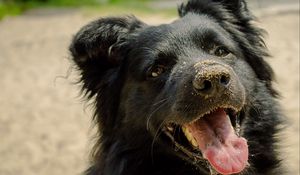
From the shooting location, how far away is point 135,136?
183 inches

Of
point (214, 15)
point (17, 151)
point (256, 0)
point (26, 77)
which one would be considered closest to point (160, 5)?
point (256, 0)

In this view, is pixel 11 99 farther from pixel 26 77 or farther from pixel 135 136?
pixel 135 136

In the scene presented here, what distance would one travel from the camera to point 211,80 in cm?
394

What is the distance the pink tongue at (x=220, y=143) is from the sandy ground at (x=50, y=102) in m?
0.94

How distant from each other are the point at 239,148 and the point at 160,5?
18.3 metres

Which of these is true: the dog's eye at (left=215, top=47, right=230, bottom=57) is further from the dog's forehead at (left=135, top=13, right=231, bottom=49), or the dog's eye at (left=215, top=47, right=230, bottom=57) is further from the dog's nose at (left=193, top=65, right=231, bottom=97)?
the dog's nose at (left=193, top=65, right=231, bottom=97)

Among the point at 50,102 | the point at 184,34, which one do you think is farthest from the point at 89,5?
the point at 184,34

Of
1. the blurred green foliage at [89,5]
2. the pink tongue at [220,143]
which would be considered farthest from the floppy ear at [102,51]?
the blurred green foliage at [89,5]

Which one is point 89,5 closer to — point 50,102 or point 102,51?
point 50,102

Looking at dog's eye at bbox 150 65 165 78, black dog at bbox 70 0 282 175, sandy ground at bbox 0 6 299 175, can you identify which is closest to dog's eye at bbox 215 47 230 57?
black dog at bbox 70 0 282 175

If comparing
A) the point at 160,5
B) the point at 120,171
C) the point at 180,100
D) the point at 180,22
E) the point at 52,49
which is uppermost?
the point at 180,22

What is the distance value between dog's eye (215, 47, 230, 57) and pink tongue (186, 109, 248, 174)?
1.79ft

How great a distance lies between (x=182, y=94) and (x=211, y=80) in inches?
11.7

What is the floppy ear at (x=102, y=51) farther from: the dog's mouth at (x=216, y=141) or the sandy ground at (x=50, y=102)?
the dog's mouth at (x=216, y=141)
